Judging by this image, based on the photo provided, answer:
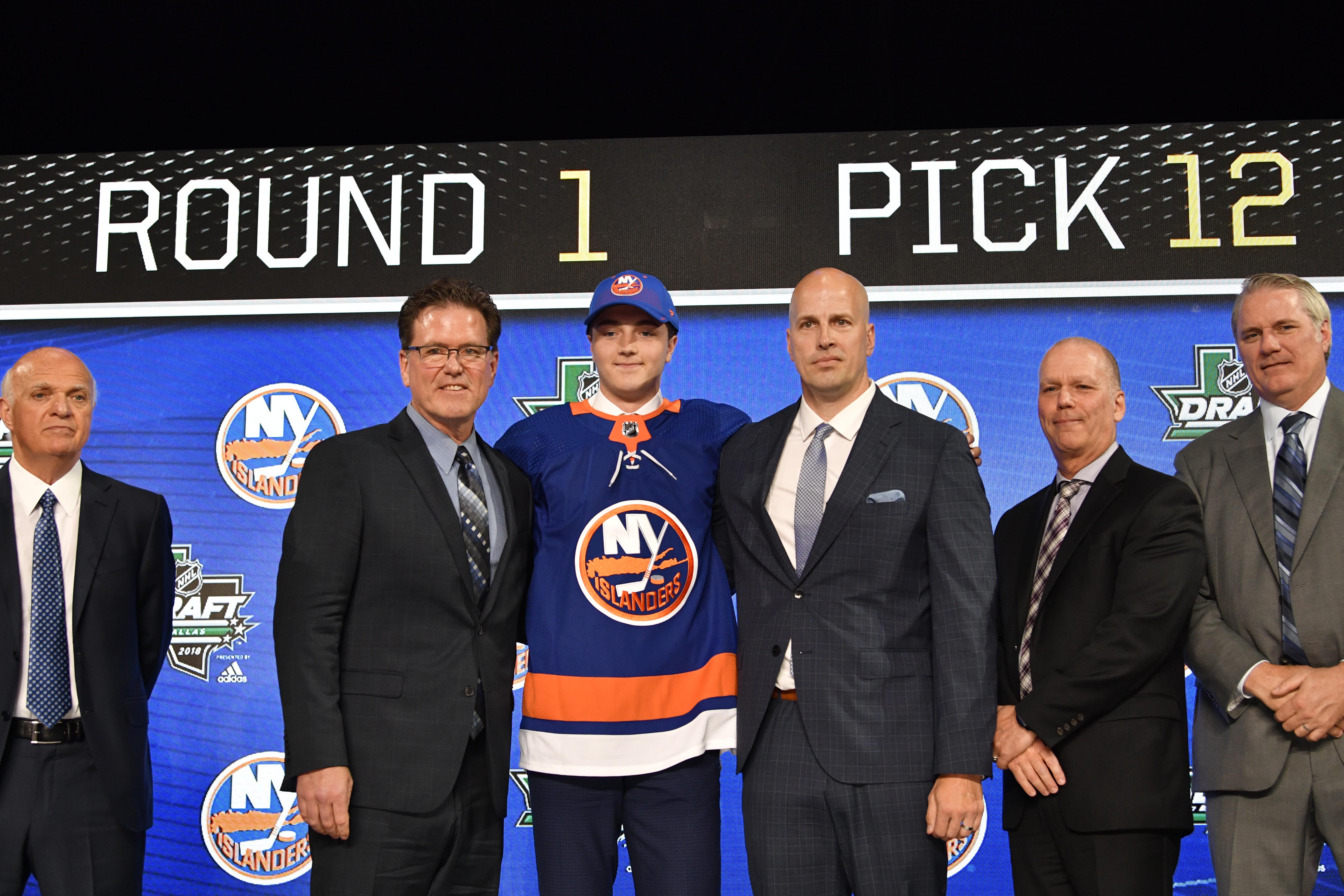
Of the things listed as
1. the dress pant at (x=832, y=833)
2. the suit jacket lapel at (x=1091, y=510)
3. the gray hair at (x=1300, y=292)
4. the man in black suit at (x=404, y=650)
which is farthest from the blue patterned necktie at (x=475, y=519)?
the gray hair at (x=1300, y=292)

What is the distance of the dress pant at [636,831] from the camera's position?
226cm

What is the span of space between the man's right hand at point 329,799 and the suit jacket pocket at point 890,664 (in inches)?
38.3

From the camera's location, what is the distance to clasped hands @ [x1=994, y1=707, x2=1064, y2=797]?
88.0 inches

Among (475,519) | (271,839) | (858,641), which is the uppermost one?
(475,519)

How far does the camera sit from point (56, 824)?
8.12 ft

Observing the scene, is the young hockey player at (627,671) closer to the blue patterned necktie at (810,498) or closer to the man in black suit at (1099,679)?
the blue patterned necktie at (810,498)

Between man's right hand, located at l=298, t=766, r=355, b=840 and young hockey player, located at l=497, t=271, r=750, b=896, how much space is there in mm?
361

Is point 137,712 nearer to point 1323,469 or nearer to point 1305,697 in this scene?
point 1305,697

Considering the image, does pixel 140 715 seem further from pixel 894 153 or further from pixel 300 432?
pixel 894 153

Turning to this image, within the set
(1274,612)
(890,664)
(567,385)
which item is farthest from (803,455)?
(567,385)

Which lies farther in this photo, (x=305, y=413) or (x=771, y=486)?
(x=305, y=413)

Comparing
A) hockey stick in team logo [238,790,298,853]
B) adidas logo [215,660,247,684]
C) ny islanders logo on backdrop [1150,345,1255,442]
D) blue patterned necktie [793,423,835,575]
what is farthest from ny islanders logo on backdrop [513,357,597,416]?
ny islanders logo on backdrop [1150,345,1255,442]

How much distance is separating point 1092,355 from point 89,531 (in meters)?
2.26

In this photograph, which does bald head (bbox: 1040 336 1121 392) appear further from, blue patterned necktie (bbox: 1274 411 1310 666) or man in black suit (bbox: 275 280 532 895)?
man in black suit (bbox: 275 280 532 895)
